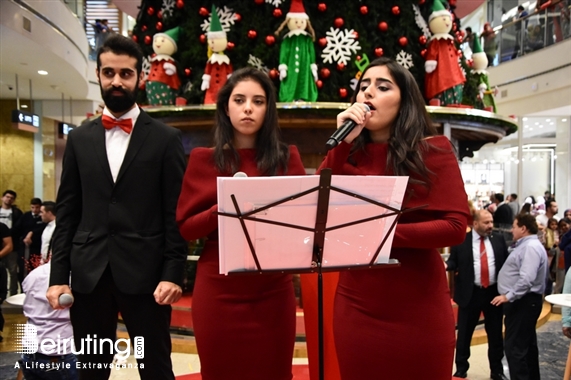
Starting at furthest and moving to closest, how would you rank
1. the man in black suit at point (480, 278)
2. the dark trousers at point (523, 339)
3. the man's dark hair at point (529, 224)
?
the man in black suit at point (480, 278)
the man's dark hair at point (529, 224)
the dark trousers at point (523, 339)

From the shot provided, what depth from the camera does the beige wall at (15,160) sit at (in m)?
14.6

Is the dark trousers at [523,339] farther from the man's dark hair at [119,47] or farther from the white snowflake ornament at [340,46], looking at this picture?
the man's dark hair at [119,47]

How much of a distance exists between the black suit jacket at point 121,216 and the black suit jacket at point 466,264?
138 inches

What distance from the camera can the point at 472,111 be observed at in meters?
5.96

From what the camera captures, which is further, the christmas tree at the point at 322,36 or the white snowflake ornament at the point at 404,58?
the white snowflake ornament at the point at 404,58

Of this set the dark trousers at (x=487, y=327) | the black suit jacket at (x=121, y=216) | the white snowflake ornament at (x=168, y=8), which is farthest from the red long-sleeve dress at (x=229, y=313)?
the white snowflake ornament at (x=168, y=8)

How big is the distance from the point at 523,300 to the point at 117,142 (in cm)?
385

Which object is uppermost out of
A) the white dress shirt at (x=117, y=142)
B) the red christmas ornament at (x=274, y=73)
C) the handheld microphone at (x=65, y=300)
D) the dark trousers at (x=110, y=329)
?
the red christmas ornament at (x=274, y=73)

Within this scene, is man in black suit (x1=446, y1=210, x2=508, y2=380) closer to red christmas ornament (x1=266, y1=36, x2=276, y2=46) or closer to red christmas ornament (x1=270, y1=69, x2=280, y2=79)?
red christmas ornament (x1=270, y1=69, x2=280, y2=79)

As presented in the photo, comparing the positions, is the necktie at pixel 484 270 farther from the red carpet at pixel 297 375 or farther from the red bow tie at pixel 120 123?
the red bow tie at pixel 120 123

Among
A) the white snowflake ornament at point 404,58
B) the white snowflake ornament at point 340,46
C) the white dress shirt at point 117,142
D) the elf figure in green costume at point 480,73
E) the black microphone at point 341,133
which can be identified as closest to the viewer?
the black microphone at point 341,133

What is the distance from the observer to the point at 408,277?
1.92 m

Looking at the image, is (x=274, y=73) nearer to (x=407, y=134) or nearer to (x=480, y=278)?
(x=480, y=278)

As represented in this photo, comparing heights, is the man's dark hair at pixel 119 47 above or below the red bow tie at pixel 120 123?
above
